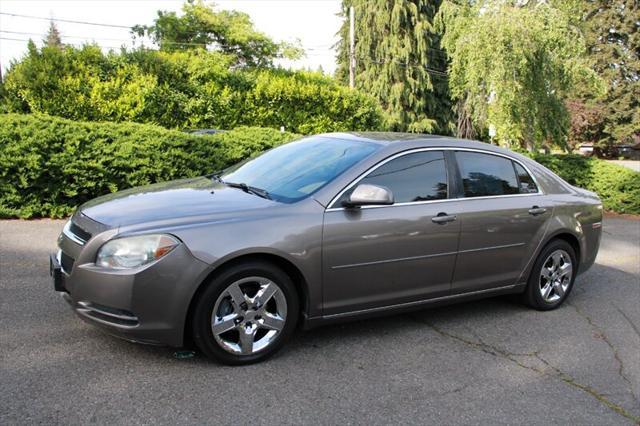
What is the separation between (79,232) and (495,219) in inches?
127

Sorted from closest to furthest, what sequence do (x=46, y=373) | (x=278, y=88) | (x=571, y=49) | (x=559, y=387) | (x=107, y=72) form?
(x=46, y=373)
(x=559, y=387)
(x=107, y=72)
(x=278, y=88)
(x=571, y=49)

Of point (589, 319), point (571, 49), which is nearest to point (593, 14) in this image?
point (571, 49)

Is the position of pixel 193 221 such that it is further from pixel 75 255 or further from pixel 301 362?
pixel 301 362

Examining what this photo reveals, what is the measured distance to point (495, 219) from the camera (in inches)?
Answer: 183

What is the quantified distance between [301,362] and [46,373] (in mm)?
1587

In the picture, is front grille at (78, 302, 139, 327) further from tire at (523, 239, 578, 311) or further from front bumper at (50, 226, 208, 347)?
tire at (523, 239, 578, 311)

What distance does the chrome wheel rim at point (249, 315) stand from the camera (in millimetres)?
3537

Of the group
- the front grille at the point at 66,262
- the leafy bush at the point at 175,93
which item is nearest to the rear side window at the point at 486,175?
the front grille at the point at 66,262

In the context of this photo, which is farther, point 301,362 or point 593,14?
point 593,14

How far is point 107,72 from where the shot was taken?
1130 centimetres

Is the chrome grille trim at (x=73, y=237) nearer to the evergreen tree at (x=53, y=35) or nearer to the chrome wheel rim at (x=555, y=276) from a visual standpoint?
the chrome wheel rim at (x=555, y=276)

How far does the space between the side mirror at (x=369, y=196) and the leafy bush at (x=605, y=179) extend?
10.3 meters

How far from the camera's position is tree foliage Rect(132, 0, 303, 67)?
40750 mm

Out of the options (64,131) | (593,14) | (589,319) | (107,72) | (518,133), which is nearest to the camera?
(589,319)
